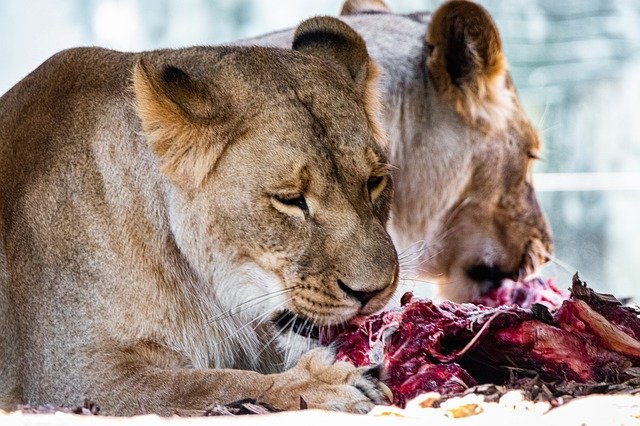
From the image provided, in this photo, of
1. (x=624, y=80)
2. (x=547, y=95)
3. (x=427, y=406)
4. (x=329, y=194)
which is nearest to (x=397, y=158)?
(x=329, y=194)

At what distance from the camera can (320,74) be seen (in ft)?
9.00

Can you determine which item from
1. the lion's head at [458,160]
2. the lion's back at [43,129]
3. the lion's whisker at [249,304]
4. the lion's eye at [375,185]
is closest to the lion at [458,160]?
the lion's head at [458,160]

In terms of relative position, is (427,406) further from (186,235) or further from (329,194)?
(186,235)

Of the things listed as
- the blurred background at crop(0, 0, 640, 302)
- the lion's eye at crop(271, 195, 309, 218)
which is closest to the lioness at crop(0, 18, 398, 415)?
the lion's eye at crop(271, 195, 309, 218)

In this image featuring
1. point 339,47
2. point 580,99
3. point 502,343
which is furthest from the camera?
point 580,99

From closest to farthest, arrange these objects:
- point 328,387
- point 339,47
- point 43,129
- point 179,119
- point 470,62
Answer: point 328,387, point 179,119, point 43,129, point 339,47, point 470,62

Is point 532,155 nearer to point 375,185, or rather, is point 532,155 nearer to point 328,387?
point 375,185

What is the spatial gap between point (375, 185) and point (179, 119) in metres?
0.52

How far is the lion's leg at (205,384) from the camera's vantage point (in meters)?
2.26

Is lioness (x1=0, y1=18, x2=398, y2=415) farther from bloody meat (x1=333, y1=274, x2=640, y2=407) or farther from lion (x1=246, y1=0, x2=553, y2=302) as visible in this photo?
lion (x1=246, y1=0, x2=553, y2=302)

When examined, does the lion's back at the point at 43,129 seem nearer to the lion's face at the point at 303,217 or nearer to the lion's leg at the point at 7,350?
the lion's leg at the point at 7,350

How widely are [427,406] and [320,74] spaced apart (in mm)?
1034

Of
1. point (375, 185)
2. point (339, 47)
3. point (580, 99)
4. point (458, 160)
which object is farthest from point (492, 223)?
point (580, 99)

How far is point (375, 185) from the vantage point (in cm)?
271
